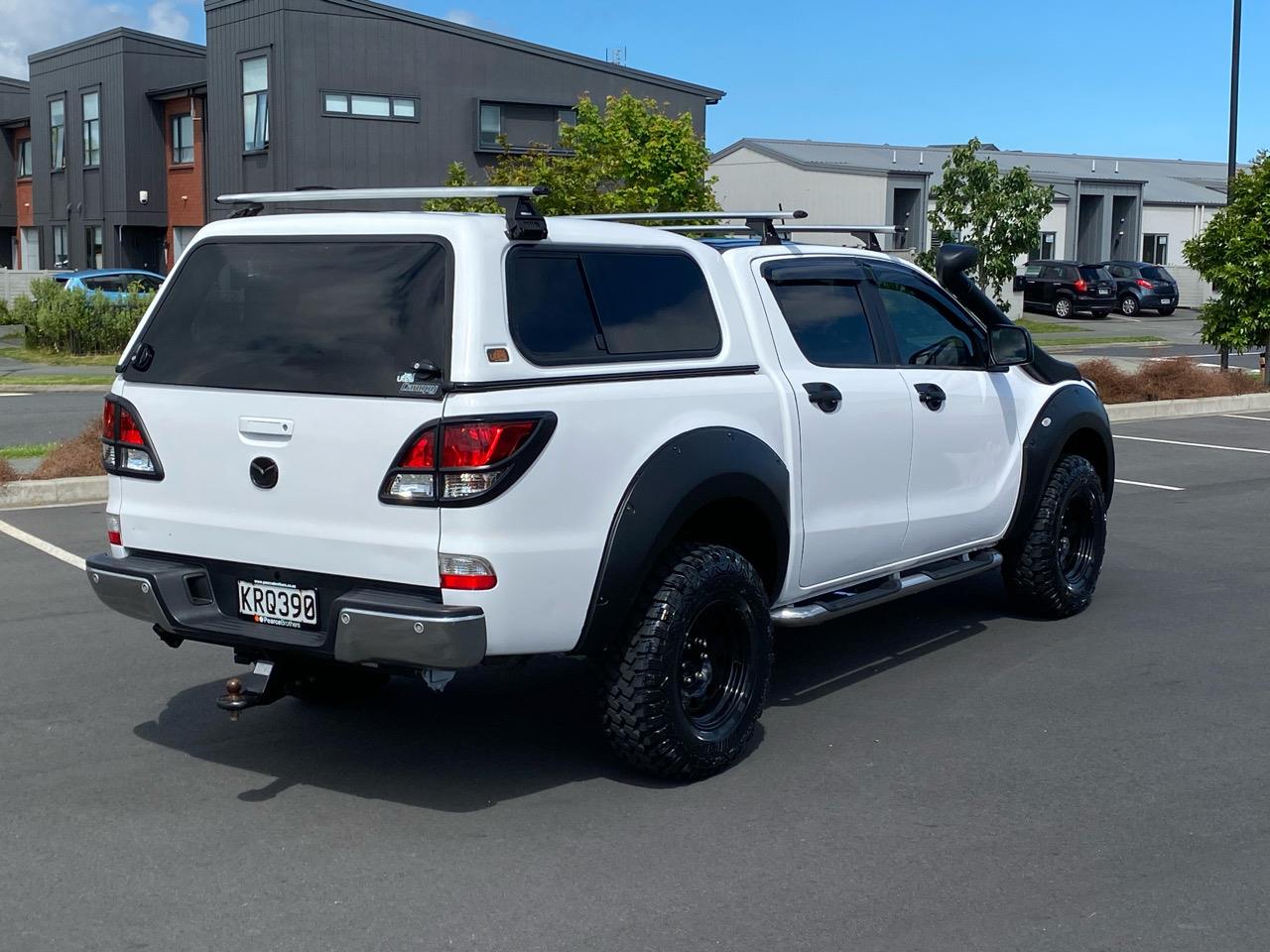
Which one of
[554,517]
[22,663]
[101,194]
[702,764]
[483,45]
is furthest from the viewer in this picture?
[101,194]

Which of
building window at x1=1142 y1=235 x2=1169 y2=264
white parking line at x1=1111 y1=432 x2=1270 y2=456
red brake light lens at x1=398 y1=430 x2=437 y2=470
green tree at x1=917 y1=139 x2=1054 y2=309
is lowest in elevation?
white parking line at x1=1111 y1=432 x2=1270 y2=456

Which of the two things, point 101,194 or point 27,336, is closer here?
point 27,336

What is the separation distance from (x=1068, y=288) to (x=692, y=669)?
40.0 meters

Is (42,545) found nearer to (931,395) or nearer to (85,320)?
Answer: (931,395)

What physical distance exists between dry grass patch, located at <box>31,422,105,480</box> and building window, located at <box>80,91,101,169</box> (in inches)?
1315

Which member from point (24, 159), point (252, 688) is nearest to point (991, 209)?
point (252, 688)

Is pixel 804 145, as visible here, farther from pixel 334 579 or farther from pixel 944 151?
pixel 334 579

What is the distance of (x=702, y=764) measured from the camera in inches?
212

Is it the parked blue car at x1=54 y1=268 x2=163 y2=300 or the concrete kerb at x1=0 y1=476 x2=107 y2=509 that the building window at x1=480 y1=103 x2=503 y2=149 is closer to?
the parked blue car at x1=54 y1=268 x2=163 y2=300

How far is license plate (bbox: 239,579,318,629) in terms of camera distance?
16.3 feet

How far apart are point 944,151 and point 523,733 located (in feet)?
177

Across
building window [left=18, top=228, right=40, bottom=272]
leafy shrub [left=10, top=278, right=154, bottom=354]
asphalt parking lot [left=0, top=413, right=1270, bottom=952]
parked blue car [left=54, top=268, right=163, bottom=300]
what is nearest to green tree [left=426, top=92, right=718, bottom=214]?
leafy shrub [left=10, top=278, right=154, bottom=354]

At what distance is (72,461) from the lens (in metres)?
12.1

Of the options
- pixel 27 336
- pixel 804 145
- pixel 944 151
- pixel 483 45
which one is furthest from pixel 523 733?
pixel 944 151
